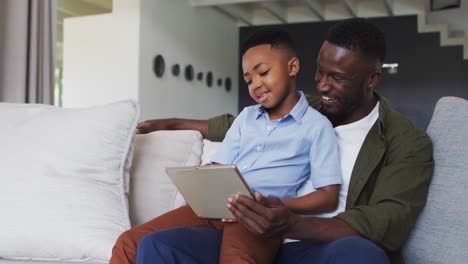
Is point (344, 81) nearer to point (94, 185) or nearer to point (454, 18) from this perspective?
point (94, 185)

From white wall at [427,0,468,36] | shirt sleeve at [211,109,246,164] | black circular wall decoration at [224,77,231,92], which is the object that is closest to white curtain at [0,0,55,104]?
shirt sleeve at [211,109,246,164]

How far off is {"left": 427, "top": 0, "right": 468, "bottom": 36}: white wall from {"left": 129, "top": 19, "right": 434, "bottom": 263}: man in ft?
22.5

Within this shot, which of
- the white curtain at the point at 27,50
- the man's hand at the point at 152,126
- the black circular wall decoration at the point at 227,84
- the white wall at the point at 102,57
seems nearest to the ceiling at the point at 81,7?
the white wall at the point at 102,57

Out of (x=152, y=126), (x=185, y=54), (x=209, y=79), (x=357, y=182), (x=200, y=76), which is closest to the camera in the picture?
(x=357, y=182)

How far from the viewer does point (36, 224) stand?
144 cm

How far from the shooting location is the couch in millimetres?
1330

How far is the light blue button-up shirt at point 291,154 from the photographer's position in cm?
135

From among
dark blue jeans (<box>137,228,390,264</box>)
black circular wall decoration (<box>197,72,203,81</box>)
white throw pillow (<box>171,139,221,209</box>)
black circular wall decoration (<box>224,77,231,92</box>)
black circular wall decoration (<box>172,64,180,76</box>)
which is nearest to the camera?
dark blue jeans (<box>137,228,390,264</box>)

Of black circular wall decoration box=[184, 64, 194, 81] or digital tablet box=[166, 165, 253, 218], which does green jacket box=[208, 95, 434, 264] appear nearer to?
digital tablet box=[166, 165, 253, 218]

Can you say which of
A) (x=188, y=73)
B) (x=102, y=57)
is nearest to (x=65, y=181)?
(x=102, y=57)

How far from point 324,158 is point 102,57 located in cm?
499

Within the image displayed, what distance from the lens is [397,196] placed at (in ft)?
4.29

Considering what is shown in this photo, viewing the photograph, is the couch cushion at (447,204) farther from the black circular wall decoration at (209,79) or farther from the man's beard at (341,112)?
the black circular wall decoration at (209,79)

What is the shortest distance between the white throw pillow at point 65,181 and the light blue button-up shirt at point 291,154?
40 cm
